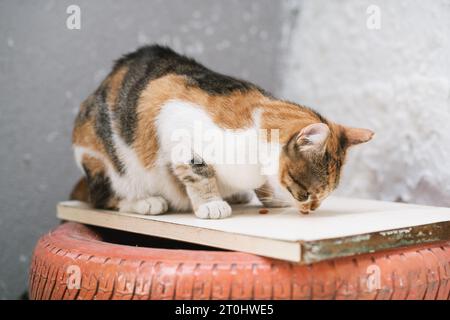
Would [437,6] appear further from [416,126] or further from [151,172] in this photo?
[151,172]

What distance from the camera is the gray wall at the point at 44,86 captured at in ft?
5.86

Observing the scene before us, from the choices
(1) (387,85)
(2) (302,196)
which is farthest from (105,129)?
(1) (387,85)

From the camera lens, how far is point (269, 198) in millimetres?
1402

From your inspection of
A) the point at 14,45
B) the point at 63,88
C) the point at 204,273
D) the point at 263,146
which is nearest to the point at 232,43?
the point at 63,88

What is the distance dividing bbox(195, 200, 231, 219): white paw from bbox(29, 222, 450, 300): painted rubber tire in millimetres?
255

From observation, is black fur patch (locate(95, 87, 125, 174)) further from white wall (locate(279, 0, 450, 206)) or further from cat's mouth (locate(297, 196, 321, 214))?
white wall (locate(279, 0, 450, 206))

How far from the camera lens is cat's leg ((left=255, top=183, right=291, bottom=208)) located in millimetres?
1387

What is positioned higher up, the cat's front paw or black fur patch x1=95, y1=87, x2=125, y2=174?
black fur patch x1=95, y1=87, x2=125, y2=174

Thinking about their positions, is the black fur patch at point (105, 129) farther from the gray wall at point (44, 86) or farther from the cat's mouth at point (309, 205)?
the cat's mouth at point (309, 205)

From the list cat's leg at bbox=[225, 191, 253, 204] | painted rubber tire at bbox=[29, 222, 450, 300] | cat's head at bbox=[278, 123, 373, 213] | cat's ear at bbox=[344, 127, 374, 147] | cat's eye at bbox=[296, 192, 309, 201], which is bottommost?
painted rubber tire at bbox=[29, 222, 450, 300]

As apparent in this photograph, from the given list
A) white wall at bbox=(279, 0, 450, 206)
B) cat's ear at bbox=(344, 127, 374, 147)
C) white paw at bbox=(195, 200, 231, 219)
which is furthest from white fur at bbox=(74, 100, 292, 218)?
white wall at bbox=(279, 0, 450, 206)

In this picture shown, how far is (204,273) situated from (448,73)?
1026 mm
